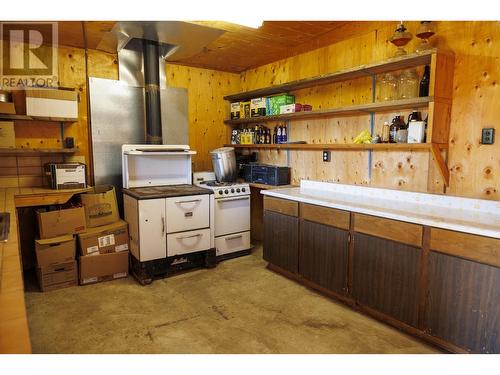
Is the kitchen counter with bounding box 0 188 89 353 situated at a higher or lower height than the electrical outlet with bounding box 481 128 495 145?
lower

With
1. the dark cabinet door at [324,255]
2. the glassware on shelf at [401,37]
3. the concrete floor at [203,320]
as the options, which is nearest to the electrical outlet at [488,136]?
the glassware on shelf at [401,37]

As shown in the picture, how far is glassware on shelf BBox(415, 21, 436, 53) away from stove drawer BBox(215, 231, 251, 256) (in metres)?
2.46

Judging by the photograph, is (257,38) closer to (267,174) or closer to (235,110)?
(235,110)

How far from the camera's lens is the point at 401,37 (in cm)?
257

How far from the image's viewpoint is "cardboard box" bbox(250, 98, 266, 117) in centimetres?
401

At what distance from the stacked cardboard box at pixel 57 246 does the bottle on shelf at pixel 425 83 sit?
9.93 feet

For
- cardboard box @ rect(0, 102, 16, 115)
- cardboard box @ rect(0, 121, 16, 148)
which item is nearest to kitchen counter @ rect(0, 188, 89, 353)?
cardboard box @ rect(0, 121, 16, 148)

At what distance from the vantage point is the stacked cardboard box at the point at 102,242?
3092mm

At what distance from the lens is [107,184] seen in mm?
3748

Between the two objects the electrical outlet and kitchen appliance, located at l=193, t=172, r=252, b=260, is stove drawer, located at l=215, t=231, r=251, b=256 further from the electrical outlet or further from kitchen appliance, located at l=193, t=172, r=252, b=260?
the electrical outlet

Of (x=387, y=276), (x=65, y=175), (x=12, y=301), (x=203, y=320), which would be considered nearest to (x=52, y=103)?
(x=65, y=175)

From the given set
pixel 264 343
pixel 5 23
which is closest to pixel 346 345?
pixel 264 343
